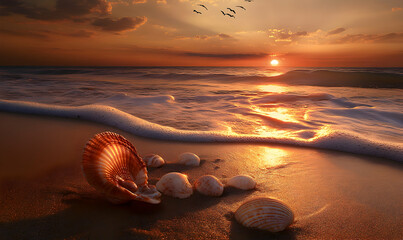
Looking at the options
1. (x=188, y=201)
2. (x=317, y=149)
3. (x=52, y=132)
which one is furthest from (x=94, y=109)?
(x=317, y=149)

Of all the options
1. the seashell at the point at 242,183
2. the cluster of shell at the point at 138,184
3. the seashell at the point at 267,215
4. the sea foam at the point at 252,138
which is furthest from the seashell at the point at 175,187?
the sea foam at the point at 252,138

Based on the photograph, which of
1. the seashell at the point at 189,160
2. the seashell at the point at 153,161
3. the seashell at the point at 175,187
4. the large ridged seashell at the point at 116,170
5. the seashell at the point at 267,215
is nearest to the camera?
the seashell at the point at 267,215

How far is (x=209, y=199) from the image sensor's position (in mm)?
1983

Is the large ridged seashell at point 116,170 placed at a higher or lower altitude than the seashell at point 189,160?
higher

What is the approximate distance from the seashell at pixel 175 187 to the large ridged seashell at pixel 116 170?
114mm

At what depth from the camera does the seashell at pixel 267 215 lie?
1.56 meters

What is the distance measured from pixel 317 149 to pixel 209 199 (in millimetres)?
2132

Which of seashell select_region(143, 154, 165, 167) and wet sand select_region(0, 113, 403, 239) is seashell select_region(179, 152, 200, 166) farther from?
seashell select_region(143, 154, 165, 167)

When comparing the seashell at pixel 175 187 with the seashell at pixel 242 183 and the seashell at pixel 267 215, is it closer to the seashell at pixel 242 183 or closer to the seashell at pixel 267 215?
the seashell at pixel 242 183

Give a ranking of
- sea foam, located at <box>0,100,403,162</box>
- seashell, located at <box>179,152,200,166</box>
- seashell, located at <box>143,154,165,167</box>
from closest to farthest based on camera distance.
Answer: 1. seashell, located at <box>143,154,165,167</box>
2. seashell, located at <box>179,152,200,166</box>
3. sea foam, located at <box>0,100,403,162</box>

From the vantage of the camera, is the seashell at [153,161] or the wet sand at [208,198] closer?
the wet sand at [208,198]

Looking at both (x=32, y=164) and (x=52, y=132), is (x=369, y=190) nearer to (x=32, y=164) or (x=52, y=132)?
(x=32, y=164)

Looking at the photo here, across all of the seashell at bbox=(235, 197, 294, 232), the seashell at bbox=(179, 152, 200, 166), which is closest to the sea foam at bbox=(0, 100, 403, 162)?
the seashell at bbox=(179, 152, 200, 166)

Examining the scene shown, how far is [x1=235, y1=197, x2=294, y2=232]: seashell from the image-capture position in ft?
5.12
